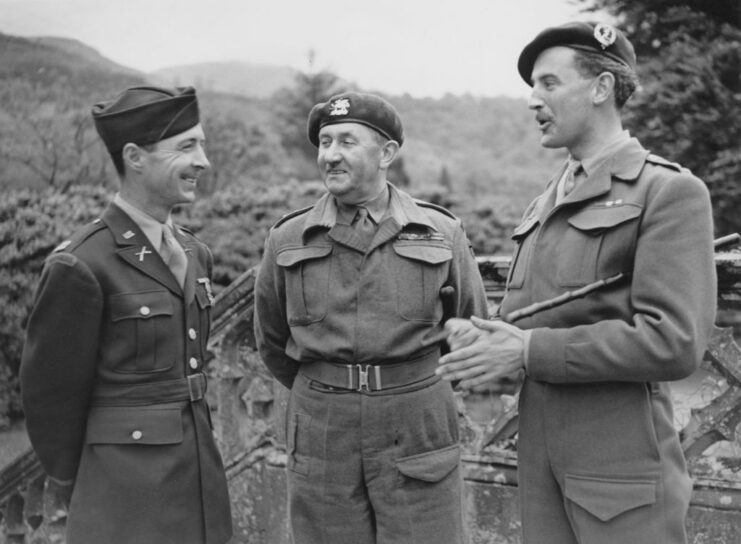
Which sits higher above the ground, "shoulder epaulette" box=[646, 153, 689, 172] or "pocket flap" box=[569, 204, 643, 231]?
"shoulder epaulette" box=[646, 153, 689, 172]

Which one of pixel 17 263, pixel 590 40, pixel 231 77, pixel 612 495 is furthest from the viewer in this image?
pixel 231 77

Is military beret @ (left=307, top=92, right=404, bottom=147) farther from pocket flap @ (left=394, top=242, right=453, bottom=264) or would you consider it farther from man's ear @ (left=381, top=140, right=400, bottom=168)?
pocket flap @ (left=394, top=242, right=453, bottom=264)

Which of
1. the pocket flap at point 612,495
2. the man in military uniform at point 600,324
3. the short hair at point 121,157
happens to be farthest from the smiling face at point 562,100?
the short hair at point 121,157

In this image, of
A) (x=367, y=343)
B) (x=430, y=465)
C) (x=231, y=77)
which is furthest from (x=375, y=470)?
(x=231, y=77)

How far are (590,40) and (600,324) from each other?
0.90 m

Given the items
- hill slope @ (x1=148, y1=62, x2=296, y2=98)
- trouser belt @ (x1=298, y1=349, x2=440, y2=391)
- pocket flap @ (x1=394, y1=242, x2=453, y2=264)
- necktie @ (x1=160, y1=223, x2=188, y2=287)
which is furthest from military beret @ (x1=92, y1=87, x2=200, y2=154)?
hill slope @ (x1=148, y1=62, x2=296, y2=98)

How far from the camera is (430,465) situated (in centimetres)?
266

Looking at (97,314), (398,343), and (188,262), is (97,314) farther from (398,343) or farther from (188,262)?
(398,343)

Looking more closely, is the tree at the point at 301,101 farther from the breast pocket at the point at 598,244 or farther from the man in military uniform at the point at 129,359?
the breast pocket at the point at 598,244

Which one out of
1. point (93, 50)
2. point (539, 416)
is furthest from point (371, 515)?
point (93, 50)

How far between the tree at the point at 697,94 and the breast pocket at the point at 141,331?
8770 mm

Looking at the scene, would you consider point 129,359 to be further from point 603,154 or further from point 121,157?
point 603,154

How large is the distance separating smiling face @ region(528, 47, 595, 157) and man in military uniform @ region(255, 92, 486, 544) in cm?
67

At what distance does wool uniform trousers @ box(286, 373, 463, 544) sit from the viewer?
2.63 m
